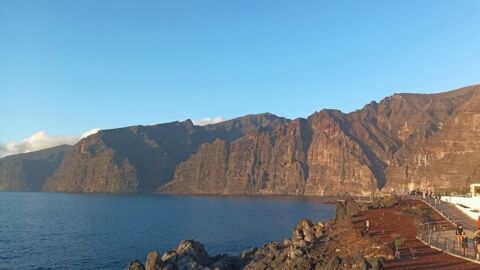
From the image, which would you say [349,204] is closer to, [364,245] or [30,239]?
[364,245]

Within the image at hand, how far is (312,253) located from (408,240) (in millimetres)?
7753

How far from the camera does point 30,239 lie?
309 ft

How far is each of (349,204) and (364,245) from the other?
93.4 ft

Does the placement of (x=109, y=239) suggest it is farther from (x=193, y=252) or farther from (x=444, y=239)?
(x=444, y=239)

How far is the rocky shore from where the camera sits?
35000mm

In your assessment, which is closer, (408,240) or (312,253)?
(408,240)

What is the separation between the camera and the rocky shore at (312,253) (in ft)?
115

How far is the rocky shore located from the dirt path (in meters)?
1.41

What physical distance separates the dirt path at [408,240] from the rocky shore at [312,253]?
1.41 metres

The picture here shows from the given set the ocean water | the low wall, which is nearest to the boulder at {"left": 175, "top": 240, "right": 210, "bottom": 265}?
the ocean water

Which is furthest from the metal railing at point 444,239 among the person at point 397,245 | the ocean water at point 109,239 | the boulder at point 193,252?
the ocean water at point 109,239

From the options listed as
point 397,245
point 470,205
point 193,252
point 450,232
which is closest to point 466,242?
point 397,245

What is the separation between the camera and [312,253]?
4281 centimetres

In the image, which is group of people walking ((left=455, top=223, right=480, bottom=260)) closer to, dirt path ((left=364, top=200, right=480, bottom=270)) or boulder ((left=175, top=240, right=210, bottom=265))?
dirt path ((left=364, top=200, right=480, bottom=270))
